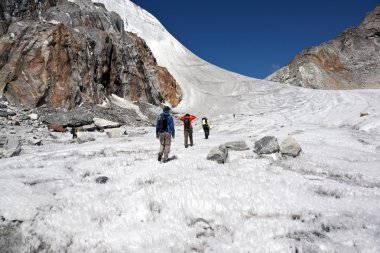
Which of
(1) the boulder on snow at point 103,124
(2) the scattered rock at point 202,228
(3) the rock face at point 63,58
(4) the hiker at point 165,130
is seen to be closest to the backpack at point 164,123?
(4) the hiker at point 165,130

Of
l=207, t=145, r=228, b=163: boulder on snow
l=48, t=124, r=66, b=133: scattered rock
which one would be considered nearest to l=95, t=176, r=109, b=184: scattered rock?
l=207, t=145, r=228, b=163: boulder on snow

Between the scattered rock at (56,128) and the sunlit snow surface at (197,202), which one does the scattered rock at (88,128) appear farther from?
the sunlit snow surface at (197,202)

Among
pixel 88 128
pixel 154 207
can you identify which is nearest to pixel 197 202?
pixel 154 207

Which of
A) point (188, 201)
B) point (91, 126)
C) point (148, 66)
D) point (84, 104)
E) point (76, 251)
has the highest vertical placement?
point (148, 66)

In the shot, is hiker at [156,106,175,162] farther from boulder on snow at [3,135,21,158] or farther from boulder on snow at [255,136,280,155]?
boulder on snow at [3,135,21,158]

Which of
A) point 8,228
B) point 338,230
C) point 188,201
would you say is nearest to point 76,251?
point 8,228

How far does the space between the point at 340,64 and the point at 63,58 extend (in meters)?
60.4

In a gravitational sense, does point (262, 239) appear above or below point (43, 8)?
below

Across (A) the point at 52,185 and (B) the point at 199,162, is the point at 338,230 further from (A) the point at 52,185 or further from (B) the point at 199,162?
(A) the point at 52,185

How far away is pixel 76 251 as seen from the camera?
207 inches

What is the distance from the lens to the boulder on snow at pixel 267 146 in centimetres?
1165

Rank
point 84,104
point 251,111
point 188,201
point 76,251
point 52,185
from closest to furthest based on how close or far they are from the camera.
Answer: point 76,251
point 188,201
point 52,185
point 84,104
point 251,111

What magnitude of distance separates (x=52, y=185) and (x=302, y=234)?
220 inches

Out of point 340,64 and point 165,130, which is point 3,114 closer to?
point 165,130
